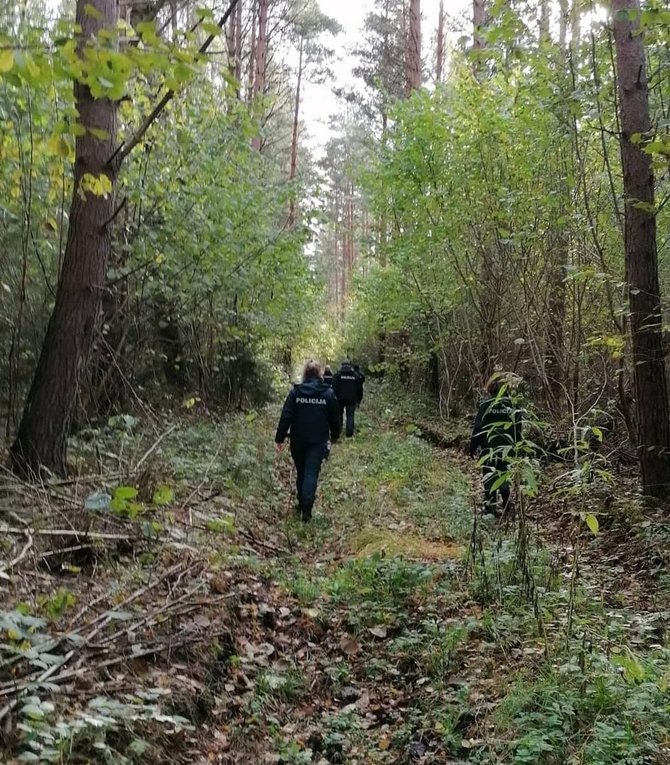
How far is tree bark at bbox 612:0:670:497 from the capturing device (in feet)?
25.1

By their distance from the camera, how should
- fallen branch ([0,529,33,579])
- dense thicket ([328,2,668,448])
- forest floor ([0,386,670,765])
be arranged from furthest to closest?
dense thicket ([328,2,668,448]) < fallen branch ([0,529,33,579]) < forest floor ([0,386,670,765])

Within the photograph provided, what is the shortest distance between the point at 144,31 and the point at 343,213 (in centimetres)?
4715

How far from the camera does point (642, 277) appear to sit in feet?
25.6

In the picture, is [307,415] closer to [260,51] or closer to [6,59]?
[6,59]

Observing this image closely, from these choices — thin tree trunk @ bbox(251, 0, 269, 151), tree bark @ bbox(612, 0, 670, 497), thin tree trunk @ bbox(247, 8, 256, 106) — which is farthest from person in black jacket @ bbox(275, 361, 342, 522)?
thin tree trunk @ bbox(247, 8, 256, 106)

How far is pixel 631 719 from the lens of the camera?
3391mm

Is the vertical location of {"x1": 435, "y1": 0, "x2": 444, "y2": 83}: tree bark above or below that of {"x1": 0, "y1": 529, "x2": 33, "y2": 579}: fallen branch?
above

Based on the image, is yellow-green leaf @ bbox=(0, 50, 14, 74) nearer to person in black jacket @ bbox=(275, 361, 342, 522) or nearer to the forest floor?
the forest floor

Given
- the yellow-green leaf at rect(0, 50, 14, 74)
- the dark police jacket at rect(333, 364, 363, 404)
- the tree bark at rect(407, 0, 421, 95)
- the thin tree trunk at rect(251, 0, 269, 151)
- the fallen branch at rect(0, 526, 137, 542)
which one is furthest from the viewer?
the thin tree trunk at rect(251, 0, 269, 151)

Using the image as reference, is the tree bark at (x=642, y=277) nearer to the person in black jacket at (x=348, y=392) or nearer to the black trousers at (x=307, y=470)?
the black trousers at (x=307, y=470)

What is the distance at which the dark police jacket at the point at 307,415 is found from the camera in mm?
8547

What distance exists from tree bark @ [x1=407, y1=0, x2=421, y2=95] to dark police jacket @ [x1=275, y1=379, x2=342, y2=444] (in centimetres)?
1575

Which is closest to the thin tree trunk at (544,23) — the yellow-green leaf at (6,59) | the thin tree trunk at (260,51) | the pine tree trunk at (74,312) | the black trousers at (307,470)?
the pine tree trunk at (74,312)

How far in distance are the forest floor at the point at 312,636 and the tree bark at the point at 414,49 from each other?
17.5 m
